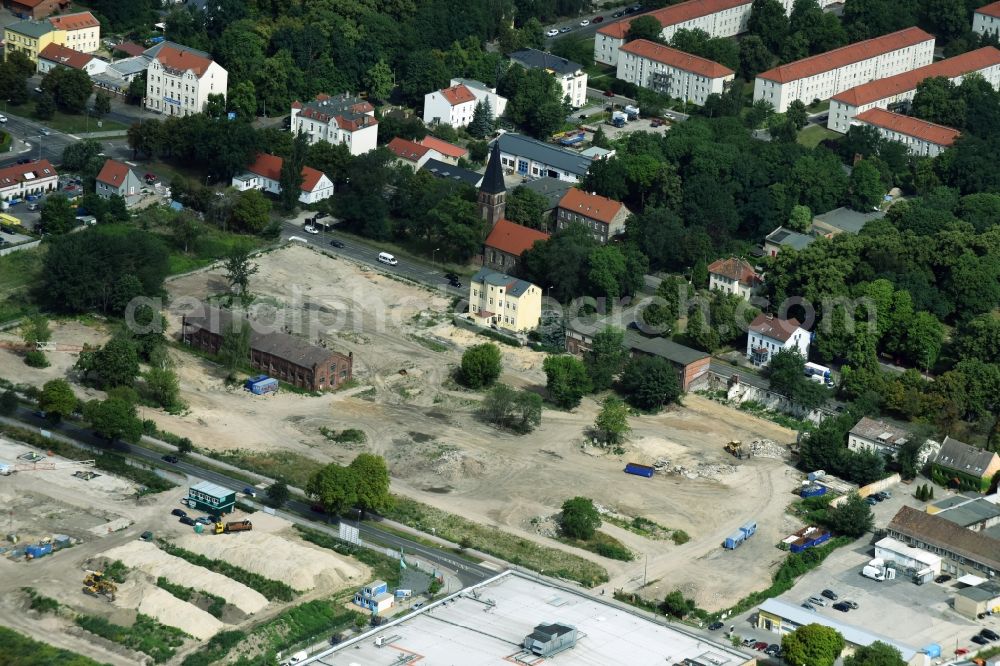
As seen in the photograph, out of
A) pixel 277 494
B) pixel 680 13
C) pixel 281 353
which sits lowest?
pixel 277 494

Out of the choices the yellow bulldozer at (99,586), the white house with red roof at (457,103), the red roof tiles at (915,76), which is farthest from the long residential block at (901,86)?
the yellow bulldozer at (99,586)

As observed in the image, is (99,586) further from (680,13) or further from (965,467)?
(680,13)

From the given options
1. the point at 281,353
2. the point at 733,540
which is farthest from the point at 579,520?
the point at 281,353

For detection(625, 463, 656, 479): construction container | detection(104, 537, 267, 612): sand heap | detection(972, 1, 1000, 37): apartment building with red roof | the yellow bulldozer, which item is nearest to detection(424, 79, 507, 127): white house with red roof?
detection(972, 1, 1000, 37): apartment building with red roof

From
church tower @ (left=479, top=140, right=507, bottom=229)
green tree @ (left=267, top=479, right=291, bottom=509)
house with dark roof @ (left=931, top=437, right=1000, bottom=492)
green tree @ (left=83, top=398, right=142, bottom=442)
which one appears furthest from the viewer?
church tower @ (left=479, top=140, right=507, bottom=229)

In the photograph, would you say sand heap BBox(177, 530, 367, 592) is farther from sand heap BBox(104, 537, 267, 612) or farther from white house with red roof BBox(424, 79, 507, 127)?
white house with red roof BBox(424, 79, 507, 127)

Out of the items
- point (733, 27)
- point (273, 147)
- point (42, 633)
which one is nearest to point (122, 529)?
point (42, 633)

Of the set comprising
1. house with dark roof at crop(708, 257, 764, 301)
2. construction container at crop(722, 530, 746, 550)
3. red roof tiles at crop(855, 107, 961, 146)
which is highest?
red roof tiles at crop(855, 107, 961, 146)

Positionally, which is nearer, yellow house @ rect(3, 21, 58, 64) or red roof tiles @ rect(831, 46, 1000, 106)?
yellow house @ rect(3, 21, 58, 64)
